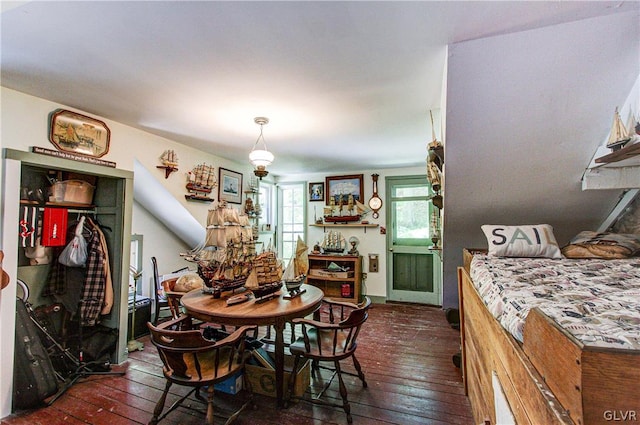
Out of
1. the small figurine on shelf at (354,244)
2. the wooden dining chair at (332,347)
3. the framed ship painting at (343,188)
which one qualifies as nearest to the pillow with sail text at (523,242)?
the wooden dining chair at (332,347)

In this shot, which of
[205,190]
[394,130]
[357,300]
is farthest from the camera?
[357,300]

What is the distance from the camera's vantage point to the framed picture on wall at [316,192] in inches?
214

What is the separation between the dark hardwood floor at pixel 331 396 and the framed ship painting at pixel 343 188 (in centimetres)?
273

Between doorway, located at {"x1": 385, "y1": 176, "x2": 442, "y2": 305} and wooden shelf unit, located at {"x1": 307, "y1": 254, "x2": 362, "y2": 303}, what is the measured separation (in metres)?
0.59

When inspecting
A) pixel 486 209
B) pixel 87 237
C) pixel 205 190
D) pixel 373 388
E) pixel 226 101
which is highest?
pixel 226 101

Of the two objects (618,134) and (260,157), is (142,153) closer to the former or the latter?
(260,157)

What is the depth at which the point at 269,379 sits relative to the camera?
2.21 m

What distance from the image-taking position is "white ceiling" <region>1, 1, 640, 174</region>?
129cm

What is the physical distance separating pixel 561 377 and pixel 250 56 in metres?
1.86

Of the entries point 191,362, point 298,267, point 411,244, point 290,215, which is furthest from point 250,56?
point 290,215

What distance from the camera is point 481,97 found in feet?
5.91

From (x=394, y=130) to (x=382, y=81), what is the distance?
3.65ft

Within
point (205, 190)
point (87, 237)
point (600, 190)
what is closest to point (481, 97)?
point (600, 190)

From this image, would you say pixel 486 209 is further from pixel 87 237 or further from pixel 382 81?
pixel 87 237
